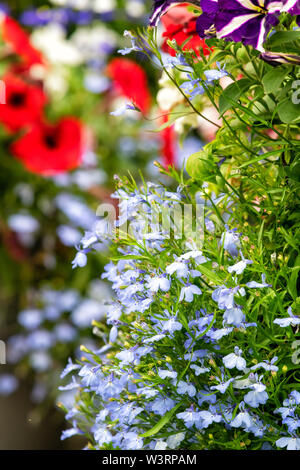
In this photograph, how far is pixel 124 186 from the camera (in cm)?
65

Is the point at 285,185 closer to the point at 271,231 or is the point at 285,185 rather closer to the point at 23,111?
the point at 271,231

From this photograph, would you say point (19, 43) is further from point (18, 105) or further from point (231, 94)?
point (231, 94)

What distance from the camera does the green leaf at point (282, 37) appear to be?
0.53 meters

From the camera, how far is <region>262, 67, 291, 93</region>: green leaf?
1.76 ft

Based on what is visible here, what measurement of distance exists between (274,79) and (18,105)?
1252mm

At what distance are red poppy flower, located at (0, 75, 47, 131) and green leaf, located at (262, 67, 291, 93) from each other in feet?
4.03

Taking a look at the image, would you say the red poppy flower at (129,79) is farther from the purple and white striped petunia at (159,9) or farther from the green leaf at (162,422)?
the green leaf at (162,422)

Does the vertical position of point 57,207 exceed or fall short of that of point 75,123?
it falls short

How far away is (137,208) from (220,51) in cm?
18

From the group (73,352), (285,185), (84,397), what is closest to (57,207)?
(73,352)

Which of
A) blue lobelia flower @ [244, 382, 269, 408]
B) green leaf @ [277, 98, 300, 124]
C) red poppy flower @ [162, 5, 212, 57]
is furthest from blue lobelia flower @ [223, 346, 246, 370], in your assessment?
red poppy flower @ [162, 5, 212, 57]

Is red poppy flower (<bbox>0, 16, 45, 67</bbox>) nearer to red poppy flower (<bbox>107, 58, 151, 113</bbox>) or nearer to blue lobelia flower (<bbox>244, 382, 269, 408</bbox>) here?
red poppy flower (<bbox>107, 58, 151, 113</bbox>)

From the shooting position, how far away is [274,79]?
0.54 metres

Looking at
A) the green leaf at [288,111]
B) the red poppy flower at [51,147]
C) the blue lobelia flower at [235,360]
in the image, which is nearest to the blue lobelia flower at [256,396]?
the blue lobelia flower at [235,360]
